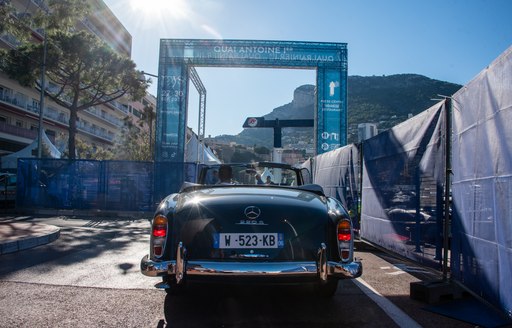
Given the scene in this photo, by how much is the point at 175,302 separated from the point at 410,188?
10.9 ft

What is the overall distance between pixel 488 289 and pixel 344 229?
1.29 m

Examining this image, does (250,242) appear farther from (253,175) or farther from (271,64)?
(271,64)

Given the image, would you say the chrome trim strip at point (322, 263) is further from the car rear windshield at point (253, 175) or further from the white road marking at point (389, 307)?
the car rear windshield at point (253, 175)

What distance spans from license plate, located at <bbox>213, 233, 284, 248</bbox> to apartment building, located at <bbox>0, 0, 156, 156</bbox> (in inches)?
821

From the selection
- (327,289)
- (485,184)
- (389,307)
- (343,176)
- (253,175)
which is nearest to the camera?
(485,184)

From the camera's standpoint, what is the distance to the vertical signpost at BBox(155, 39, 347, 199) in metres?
19.4

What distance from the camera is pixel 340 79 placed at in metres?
19.7

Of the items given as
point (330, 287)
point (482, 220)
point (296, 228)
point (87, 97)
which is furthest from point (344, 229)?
point (87, 97)

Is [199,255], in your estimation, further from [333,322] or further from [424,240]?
[424,240]

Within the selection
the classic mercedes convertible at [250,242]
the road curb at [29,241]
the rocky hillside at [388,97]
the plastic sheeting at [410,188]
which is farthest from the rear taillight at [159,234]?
the rocky hillside at [388,97]

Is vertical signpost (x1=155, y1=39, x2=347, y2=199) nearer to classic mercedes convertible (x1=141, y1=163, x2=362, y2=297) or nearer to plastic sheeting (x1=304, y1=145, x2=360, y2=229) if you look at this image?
plastic sheeting (x1=304, y1=145, x2=360, y2=229)

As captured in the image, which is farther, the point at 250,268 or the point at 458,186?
the point at 458,186

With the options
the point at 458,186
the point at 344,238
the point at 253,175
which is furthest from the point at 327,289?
the point at 253,175

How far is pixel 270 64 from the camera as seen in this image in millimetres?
19688
